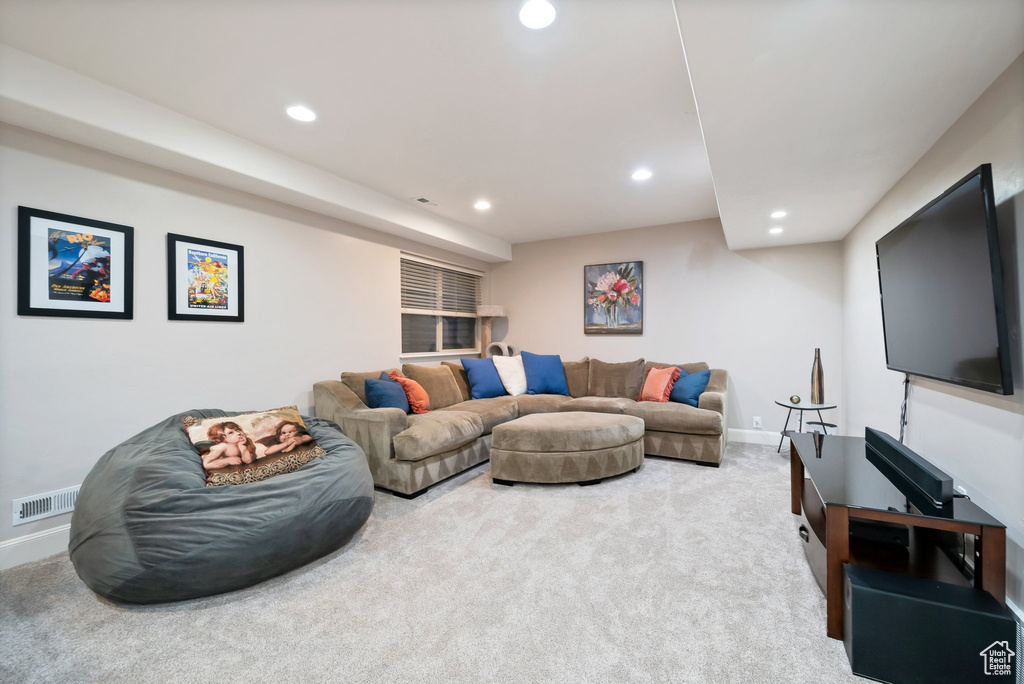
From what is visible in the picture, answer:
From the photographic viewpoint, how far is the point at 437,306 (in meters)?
5.23

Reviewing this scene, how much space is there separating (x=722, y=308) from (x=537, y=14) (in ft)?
12.7

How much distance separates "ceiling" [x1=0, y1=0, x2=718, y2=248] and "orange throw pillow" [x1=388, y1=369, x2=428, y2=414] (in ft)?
5.69

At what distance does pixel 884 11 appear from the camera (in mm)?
1226

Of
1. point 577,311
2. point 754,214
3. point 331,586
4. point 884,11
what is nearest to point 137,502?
point 331,586

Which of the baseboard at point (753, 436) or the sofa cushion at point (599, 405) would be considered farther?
the baseboard at point (753, 436)

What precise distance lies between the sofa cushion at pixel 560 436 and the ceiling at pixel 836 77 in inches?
76.8

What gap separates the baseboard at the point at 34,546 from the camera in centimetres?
214

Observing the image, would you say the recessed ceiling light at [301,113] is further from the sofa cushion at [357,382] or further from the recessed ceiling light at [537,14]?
the sofa cushion at [357,382]

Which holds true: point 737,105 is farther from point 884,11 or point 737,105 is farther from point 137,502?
point 137,502

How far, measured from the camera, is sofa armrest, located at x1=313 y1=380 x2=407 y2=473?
3135 millimetres

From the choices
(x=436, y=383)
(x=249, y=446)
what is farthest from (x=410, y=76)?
(x=436, y=383)

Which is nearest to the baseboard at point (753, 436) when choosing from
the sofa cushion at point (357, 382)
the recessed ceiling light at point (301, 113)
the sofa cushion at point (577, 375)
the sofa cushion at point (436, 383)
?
the sofa cushion at point (577, 375)

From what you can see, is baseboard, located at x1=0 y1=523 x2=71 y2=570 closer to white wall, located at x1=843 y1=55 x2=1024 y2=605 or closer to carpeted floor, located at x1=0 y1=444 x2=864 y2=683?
carpeted floor, located at x1=0 y1=444 x2=864 y2=683

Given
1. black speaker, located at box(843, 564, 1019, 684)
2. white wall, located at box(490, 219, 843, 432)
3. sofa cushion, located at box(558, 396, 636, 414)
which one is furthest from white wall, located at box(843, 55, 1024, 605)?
sofa cushion, located at box(558, 396, 636, 414)
